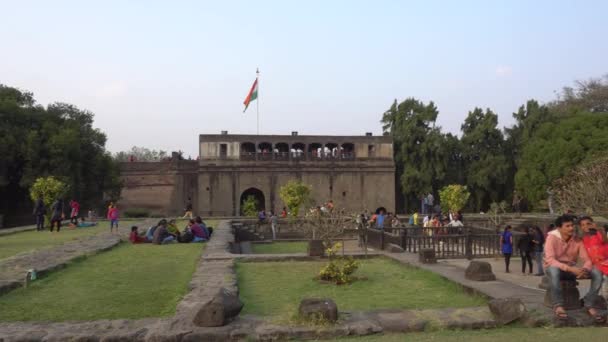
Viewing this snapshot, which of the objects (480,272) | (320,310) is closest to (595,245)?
(480,272)

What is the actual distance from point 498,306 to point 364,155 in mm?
26247

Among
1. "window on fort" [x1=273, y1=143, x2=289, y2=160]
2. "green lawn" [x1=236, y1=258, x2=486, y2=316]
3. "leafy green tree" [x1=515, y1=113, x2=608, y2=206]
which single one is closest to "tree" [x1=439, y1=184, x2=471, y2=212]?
"leafy green tree" [x1=515, y1=113, x2=608, y2=206]

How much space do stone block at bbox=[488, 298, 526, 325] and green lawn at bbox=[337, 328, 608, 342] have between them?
115 mm

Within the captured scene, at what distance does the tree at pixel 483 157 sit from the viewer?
101ft

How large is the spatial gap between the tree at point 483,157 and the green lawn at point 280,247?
1759 centimetres

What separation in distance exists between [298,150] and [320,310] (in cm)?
2851

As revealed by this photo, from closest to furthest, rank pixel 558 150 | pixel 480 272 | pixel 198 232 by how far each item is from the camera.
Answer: pixel 480 272, pixel 198 232, pixel 558 150

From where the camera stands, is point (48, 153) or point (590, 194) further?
point (48, 153)

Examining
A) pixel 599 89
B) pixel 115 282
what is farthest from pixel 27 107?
pixel 599 89

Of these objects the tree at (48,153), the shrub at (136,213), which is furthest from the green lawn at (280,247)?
the shrub at (136,213)

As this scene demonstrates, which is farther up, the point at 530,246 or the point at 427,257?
the point at 530,246

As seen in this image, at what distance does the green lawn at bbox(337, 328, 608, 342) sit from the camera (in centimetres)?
436

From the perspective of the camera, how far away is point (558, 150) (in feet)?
81.7

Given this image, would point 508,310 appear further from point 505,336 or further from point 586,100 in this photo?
point 586,100
